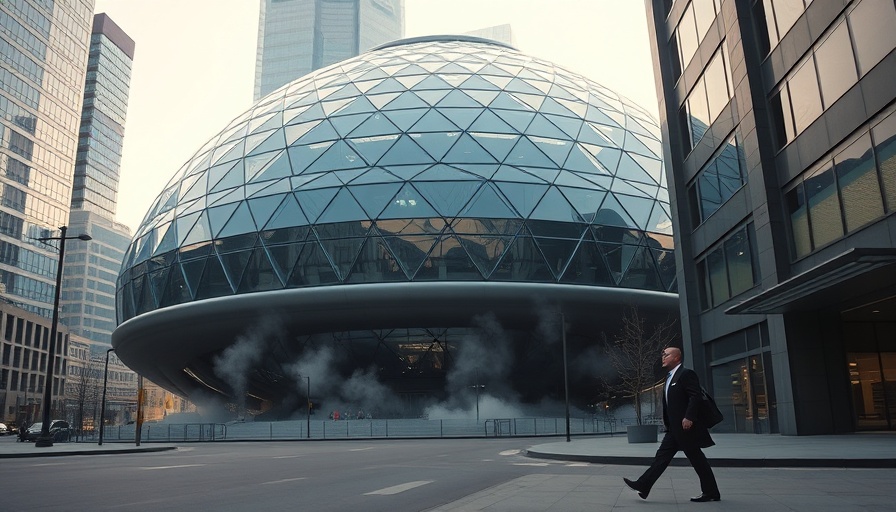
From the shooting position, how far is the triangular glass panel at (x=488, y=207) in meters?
39.2

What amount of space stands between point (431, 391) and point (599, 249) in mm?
12675

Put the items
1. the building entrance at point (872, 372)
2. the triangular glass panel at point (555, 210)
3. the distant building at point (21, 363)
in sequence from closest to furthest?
the building entrance at point (872, 372), the triangular glass panel at point (555, 210), the distant building at point (21, 363)

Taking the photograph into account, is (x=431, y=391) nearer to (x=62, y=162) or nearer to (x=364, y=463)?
(x=364, y=463)

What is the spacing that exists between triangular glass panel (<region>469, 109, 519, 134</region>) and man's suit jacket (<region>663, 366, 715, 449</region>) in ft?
118

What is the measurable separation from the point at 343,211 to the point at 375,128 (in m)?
6.88

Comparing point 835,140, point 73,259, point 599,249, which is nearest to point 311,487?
point 835,140

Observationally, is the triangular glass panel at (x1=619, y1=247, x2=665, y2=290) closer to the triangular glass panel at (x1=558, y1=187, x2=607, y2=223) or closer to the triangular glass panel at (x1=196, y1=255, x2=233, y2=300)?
the triangular glass panel at (x1=558, y1=187, x2=607, y2=223)

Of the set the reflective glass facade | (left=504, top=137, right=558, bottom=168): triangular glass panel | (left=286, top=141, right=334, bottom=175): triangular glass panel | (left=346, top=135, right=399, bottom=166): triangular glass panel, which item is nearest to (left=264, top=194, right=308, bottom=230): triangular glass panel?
(left=286, top=141, right=334, bottom=175): triangular glass panel

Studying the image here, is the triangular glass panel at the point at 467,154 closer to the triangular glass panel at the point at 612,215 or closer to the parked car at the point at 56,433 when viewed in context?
the triangular glass panel at the point at 612,215

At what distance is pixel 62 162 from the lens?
107375 millimetres

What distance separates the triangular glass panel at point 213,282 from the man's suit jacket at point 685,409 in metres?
34.5

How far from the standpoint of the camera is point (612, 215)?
41.3 meters

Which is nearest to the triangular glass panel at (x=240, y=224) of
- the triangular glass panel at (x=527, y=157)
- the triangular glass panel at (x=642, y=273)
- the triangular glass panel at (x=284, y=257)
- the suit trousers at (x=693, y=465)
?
the triangular glass panel at (x=284, y=257)

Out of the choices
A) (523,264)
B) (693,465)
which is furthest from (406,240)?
(693,465)
